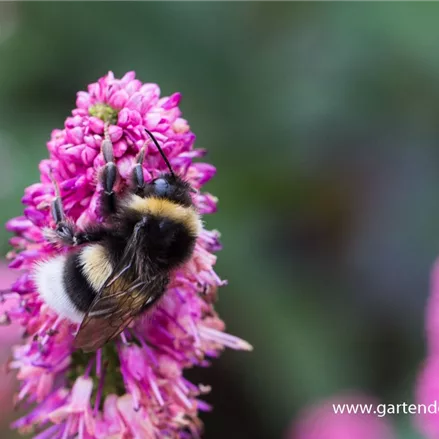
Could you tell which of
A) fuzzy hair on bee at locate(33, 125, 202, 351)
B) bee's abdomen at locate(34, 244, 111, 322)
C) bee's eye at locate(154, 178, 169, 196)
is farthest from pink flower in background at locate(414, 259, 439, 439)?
bee's abdomen at locate(34, 244, 111, 322)

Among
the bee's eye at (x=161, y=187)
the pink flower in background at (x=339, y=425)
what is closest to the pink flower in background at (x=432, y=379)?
the pink flower in background at (x=339, y=425)

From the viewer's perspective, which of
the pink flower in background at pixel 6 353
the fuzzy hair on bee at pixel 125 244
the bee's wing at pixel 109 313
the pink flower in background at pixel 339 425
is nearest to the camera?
the bee's wing at pixel 109 313

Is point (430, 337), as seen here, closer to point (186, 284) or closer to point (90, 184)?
point (186, 284)

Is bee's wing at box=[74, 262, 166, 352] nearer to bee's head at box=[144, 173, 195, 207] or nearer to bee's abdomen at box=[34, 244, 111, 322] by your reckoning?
bee's abdomen at box=[34, 244, 111, 322]

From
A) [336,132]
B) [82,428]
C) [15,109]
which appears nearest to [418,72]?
[336,132]

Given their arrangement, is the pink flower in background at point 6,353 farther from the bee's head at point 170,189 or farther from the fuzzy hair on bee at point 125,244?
the bee's head at point 170,189

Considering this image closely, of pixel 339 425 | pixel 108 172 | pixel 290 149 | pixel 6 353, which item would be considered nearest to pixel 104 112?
pixel 108 172

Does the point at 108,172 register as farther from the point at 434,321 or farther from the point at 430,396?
the point at 430,396
